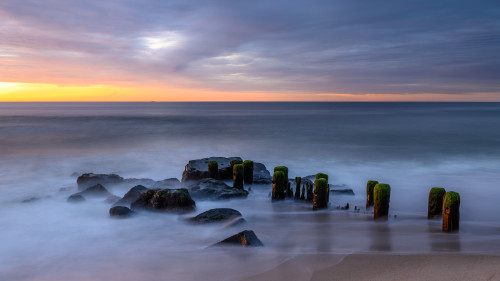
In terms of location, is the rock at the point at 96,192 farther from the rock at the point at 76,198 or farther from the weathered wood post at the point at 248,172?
the weathered wood post at the point at 248,172

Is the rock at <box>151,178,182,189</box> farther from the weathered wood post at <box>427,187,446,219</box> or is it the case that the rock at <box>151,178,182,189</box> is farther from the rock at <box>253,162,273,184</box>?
the weathered wood post at <box>427,187,446,219</box>

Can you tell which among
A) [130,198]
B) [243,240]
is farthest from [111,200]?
[243,240]

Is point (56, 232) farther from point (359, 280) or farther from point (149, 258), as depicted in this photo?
point (359, 280)

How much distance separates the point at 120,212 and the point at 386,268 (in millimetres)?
5662

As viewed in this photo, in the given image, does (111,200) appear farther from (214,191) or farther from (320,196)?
(320,196)

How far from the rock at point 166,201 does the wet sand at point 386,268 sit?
3502 mm

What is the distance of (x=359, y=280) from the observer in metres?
4.76

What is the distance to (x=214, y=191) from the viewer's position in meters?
9.46

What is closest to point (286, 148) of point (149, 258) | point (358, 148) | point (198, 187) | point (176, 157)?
point (358, 148)

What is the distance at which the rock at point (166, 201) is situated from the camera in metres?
8.30

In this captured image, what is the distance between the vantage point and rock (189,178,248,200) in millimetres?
9305

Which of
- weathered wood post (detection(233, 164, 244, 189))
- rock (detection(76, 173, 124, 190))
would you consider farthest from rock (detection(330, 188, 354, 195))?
rock (detection(76, 173, 124, 190))

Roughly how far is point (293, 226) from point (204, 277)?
281 cm

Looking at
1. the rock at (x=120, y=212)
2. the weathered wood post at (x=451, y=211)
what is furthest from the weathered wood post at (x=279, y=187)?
the weathered wood post at (x=451, y=211)
